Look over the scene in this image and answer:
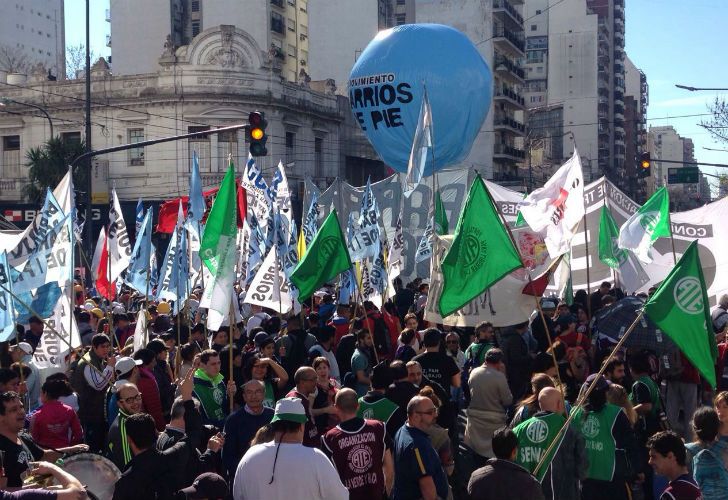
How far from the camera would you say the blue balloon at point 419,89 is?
55.6ft

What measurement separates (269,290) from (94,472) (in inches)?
271

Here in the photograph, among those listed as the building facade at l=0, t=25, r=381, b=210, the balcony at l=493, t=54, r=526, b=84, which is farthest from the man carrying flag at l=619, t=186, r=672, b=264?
the balcony at l=493, t=54, r=526, b=84

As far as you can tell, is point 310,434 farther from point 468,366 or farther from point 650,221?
point 650,221

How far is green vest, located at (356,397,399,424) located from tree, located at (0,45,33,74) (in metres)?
60.6

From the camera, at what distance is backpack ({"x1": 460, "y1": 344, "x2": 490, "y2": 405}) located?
416 inches

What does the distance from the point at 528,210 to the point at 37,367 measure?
584 cm

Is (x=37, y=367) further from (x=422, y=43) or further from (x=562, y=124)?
(x=562, y=124)

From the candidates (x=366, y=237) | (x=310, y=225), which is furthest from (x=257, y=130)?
(x=366, y=237)

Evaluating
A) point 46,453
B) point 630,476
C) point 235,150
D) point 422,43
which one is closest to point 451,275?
point 630,476

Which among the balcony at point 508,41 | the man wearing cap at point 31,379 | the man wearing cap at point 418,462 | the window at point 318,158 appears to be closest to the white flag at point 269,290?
the man wearing cap at point 31,379

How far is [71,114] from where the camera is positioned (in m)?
44.4

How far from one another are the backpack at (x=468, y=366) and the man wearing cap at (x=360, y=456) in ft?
12.6

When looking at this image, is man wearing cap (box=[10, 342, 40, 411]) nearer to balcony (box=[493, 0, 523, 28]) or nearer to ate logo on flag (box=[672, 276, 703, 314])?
ate logo on flag (box=[672, 276, 703, 314])

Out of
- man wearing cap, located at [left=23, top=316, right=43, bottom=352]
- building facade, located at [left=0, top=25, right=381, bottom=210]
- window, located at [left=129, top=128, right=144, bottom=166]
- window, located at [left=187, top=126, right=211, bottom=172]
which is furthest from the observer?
window, located at [left=129, top=128, right=144, bottom=166]
